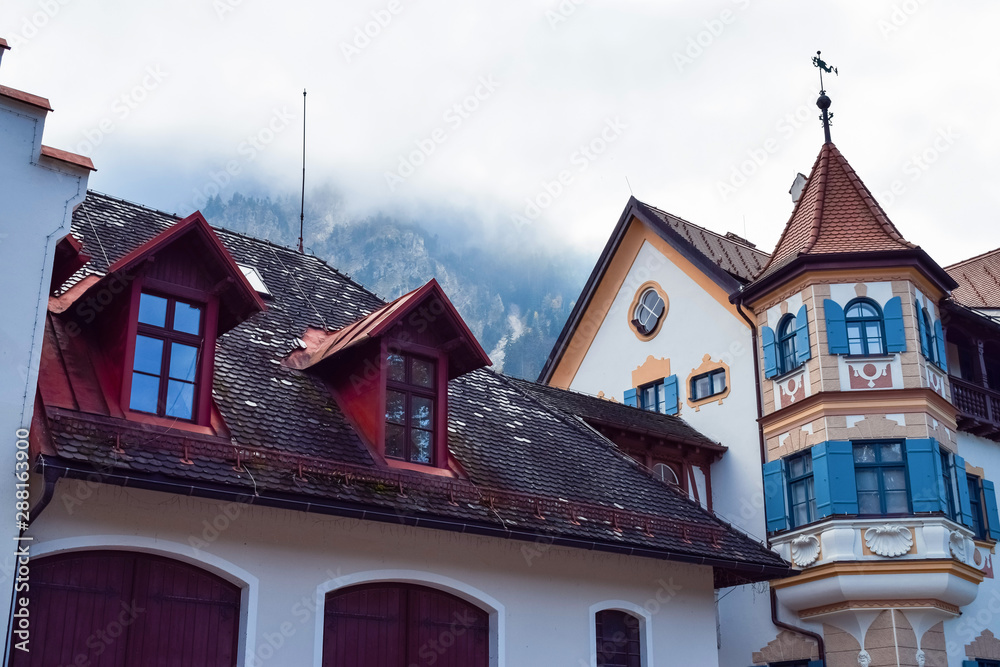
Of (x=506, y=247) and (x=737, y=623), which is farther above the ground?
(x=506, y=247)

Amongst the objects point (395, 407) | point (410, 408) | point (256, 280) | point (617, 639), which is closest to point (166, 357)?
point (395, 407)

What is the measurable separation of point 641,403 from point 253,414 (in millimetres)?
16365

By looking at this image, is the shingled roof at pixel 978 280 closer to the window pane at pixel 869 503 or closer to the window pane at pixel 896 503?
the window pane at pixel 896 503

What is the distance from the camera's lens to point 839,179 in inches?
986

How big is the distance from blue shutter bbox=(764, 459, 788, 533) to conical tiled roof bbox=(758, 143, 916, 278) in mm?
4261

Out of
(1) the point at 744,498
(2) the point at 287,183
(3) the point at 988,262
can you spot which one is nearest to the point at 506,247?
(2) the point at 287,183

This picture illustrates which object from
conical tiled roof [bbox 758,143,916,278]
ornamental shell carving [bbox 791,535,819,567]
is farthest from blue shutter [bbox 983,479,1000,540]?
conical tiled roof [bbox 758,143,916,278]

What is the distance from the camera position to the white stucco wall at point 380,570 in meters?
10.9

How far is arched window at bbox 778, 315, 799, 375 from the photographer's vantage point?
2311 centimetres

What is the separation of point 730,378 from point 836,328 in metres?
3.48

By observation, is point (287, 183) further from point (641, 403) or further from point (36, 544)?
→ point (36, 544)

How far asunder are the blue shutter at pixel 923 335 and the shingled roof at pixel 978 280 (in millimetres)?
8054

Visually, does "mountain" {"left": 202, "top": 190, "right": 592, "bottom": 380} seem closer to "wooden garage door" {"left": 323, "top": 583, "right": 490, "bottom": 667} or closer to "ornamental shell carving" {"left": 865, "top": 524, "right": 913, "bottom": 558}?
"ornamental shell carving" {"left": 865, "top": 524, "right": 913, "bottom": 558}

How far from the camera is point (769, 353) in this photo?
2355 centimetres
